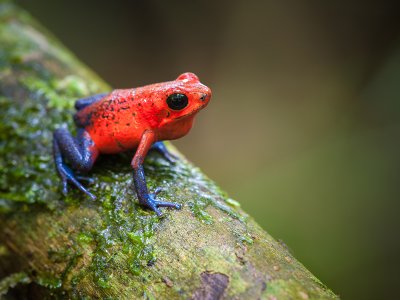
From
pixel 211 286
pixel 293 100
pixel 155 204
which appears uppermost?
pixel 293 100

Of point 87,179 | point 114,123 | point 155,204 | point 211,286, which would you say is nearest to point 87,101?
point 114,123

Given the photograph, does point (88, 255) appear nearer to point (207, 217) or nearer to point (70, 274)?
point (70, 274)

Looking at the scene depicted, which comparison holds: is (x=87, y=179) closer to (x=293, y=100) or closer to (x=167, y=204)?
(x=167, y=204)

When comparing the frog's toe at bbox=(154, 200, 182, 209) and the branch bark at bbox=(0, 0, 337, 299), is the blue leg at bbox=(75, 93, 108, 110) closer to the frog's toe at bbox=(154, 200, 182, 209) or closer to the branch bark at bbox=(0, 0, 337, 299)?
the branch bark at bbox=(0, 0, 337, 299)

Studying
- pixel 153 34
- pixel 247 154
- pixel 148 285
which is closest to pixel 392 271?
pixel 247 154

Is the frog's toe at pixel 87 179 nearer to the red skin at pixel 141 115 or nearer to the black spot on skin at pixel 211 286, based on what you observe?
the red skin at pixel 141 115

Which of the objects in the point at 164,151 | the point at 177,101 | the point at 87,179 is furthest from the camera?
the point at 164,151
